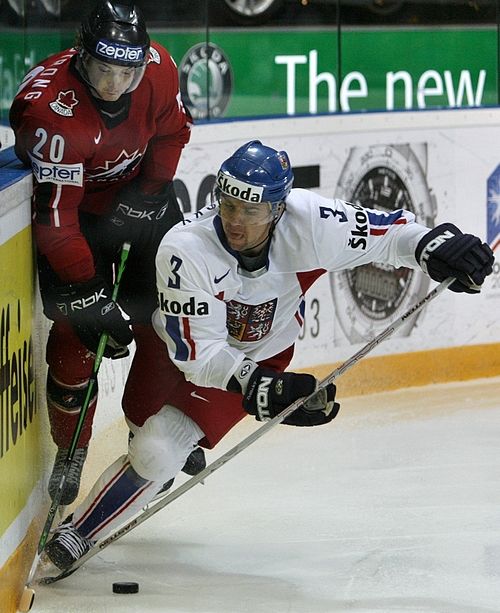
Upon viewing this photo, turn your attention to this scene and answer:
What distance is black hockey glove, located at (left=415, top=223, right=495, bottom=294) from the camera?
3240 millimetres

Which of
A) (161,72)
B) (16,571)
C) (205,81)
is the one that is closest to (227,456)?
(16,571)

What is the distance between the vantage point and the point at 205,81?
20.0ft

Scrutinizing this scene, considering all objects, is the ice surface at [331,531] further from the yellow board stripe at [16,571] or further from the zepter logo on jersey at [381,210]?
the zepter logo on jersey at [381,210]

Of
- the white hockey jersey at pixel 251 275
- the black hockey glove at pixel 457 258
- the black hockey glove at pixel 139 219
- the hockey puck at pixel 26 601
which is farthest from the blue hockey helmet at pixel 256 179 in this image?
the hockey puck at pixel 26 601

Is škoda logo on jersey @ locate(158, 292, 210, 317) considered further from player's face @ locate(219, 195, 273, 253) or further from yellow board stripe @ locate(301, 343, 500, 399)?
yellow board stripe @ locate(301, 343, 500, 399)

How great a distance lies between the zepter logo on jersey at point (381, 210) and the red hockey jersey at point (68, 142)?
185cm


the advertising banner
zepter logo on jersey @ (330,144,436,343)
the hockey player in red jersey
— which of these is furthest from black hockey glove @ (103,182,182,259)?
the advertising banner

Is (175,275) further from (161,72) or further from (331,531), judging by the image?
(331,531)

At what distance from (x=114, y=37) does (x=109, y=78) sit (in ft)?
0.34

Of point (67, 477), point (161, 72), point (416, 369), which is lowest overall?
point (416, 369)

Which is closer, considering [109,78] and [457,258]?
[457,258]

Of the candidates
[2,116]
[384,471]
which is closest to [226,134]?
[2,116]

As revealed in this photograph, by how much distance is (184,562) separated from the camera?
3.55 m

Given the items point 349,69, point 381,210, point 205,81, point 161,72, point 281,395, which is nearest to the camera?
point 281,395
